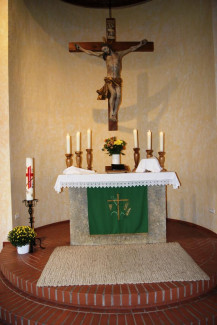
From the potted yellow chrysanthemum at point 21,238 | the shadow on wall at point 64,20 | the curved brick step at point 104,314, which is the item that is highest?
the shadow on wall at point 64,20

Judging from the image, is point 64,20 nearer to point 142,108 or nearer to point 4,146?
point 142,108

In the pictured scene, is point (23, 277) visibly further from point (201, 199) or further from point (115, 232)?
point (201, 199)

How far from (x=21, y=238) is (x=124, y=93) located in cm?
369

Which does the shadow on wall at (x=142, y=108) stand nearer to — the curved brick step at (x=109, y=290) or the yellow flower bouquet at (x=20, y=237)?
the yellow flower bouquet at (x=20, y=237)

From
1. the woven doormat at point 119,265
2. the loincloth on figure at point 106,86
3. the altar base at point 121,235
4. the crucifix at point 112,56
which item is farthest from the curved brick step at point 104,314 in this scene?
the loincloth on figure at point 106,86

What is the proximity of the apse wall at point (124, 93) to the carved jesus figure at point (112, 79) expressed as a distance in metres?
0.87

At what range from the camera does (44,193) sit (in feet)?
16.5

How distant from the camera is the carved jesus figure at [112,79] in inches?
176

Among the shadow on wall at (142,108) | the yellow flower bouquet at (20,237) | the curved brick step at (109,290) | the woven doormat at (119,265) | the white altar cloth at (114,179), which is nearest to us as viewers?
the curved brick step at (109,290)

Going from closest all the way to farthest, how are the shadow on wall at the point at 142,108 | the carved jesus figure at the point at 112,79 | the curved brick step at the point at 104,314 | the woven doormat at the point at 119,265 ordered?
the curved brick step at the point at 104,314 < the woven doormat at the point at 119,265 < the carved jesus figure at the point at 112,79 < the shadow on wall at the point at 142,108

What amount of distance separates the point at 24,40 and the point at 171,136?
3399 mm

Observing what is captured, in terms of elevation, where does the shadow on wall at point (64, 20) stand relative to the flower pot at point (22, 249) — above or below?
above

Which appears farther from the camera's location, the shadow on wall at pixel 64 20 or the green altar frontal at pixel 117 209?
the shadow on wall at pixel 64 20

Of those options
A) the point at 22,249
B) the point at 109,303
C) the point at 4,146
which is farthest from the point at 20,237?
the point at 109,303
